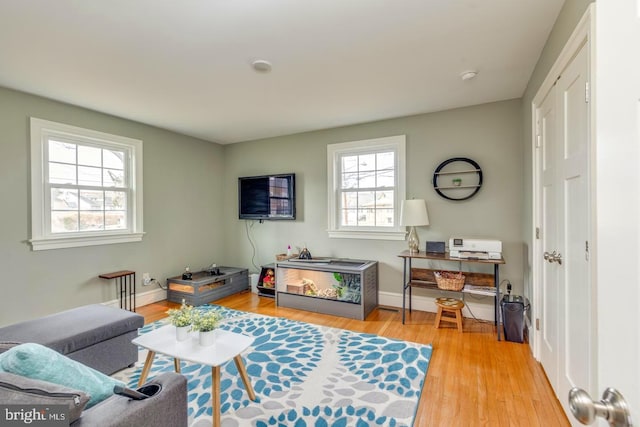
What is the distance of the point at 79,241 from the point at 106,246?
0.99ft

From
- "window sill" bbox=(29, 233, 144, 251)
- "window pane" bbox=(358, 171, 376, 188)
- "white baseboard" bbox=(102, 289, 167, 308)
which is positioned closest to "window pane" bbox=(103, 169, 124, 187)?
"window sill" bbox=(29, 233, 144, 251)

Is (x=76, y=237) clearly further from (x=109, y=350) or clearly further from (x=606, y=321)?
(x=606, y=321)

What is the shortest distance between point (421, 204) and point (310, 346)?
1.93 m

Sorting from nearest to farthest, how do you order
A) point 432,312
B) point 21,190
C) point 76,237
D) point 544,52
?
point 544,52 → point 21,190 → point 76,237 → point 432,312

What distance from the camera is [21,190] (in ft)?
9.55

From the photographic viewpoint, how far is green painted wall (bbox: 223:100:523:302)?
10.5 ft

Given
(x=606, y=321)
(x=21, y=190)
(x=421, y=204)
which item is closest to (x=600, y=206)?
(x=606, y=321)

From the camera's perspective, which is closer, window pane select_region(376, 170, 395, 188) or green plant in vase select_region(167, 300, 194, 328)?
green plant in vase select_region(167, 300, 194, 328)

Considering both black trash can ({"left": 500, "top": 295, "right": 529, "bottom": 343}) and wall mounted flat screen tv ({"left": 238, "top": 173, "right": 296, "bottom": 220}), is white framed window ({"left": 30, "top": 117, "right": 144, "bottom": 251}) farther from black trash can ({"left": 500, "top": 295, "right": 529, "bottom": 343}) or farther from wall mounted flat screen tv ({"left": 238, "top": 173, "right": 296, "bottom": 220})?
black trash can ({"left": 500, "top": 295, "right": 529, "bottom": 343})

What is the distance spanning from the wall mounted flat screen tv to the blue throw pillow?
3.37 m

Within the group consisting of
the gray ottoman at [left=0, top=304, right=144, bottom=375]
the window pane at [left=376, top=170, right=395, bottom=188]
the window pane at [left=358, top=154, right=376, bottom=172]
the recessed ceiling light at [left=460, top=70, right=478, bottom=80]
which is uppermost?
the recessed ceiling light at [left=460, top=70, right=478, bottom=80]

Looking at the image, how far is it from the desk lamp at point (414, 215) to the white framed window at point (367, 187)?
0.31 m

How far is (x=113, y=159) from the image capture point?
3699 mm

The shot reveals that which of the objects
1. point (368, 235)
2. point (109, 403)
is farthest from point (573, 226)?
point (368, 235)
